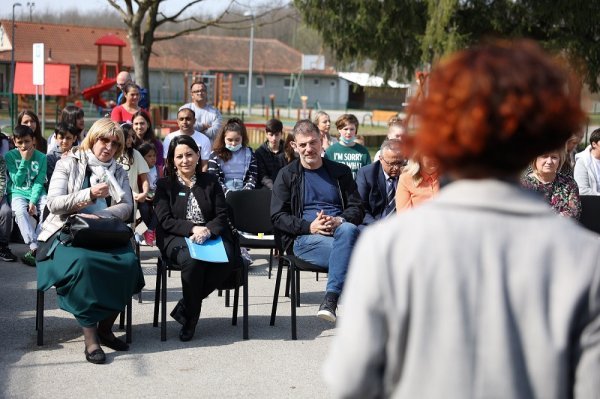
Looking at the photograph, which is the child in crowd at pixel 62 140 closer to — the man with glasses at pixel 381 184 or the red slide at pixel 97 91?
the man with glasses at pixel 381 184

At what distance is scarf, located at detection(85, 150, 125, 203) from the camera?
654 centimetres

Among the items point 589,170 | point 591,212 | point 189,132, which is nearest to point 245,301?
point 591,212

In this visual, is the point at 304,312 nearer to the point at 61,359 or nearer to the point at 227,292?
the point at 227,292

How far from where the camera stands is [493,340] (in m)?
1.97

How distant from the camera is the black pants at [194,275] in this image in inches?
258

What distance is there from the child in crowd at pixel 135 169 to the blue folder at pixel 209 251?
1965 millimetres

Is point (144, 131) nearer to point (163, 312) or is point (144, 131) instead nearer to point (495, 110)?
point (163, 312)

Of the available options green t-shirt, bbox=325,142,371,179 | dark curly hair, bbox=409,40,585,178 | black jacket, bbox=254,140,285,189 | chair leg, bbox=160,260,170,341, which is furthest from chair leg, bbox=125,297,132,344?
dark curly hair, bbox=409,40,585,178

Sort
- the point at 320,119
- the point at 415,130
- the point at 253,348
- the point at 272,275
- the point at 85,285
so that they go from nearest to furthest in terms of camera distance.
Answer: the point at 415,130 → the point at 85,285 → the point at 253,348 → the point at 272,275 → the point at 320,119

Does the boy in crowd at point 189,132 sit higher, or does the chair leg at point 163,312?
the boy in crowd at point 189,132

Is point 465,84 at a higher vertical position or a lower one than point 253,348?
higher

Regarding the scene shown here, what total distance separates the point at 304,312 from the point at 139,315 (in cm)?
135

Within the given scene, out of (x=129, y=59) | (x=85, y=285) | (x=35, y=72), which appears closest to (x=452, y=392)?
(x=85, y=285)

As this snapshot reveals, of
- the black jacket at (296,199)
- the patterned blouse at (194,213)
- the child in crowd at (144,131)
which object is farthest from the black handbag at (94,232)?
the child in crowd at (144,131)
